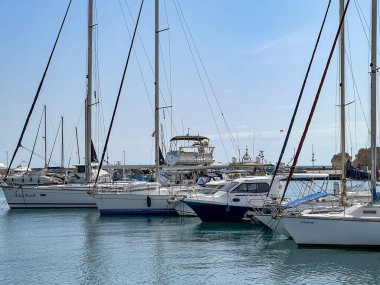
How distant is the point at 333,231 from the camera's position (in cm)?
2456

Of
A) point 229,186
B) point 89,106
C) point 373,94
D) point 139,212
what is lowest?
point 139,212

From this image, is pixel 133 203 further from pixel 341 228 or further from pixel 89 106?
pixel 341 228

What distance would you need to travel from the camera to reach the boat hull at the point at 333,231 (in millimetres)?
24156

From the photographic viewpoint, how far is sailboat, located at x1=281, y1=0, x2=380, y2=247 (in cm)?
2417

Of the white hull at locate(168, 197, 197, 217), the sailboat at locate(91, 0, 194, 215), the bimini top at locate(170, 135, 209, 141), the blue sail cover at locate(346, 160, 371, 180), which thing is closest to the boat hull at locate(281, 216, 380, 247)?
the white hull at locate(168, 197, 197, 217)

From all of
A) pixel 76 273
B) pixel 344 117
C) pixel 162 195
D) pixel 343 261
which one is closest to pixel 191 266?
pixel 76 273

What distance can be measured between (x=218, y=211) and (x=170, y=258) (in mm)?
11275

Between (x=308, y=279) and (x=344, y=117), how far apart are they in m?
12.5

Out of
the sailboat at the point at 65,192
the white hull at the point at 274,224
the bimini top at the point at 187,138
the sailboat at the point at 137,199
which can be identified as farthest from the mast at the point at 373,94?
the bimini top at the point at 187,138

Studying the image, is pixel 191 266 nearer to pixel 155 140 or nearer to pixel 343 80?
pixel 343 80

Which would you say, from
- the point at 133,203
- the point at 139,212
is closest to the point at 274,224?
the point at 139,212

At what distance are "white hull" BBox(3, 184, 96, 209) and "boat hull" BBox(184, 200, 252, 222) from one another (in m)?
14.2

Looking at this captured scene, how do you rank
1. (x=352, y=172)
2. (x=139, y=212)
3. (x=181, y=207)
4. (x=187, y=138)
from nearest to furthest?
1. (x=181, y=207)
2. (x=139, y=212)
3. (x=187, y=138)
4. (x=352, y=172)

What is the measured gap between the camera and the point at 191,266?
891 inches
